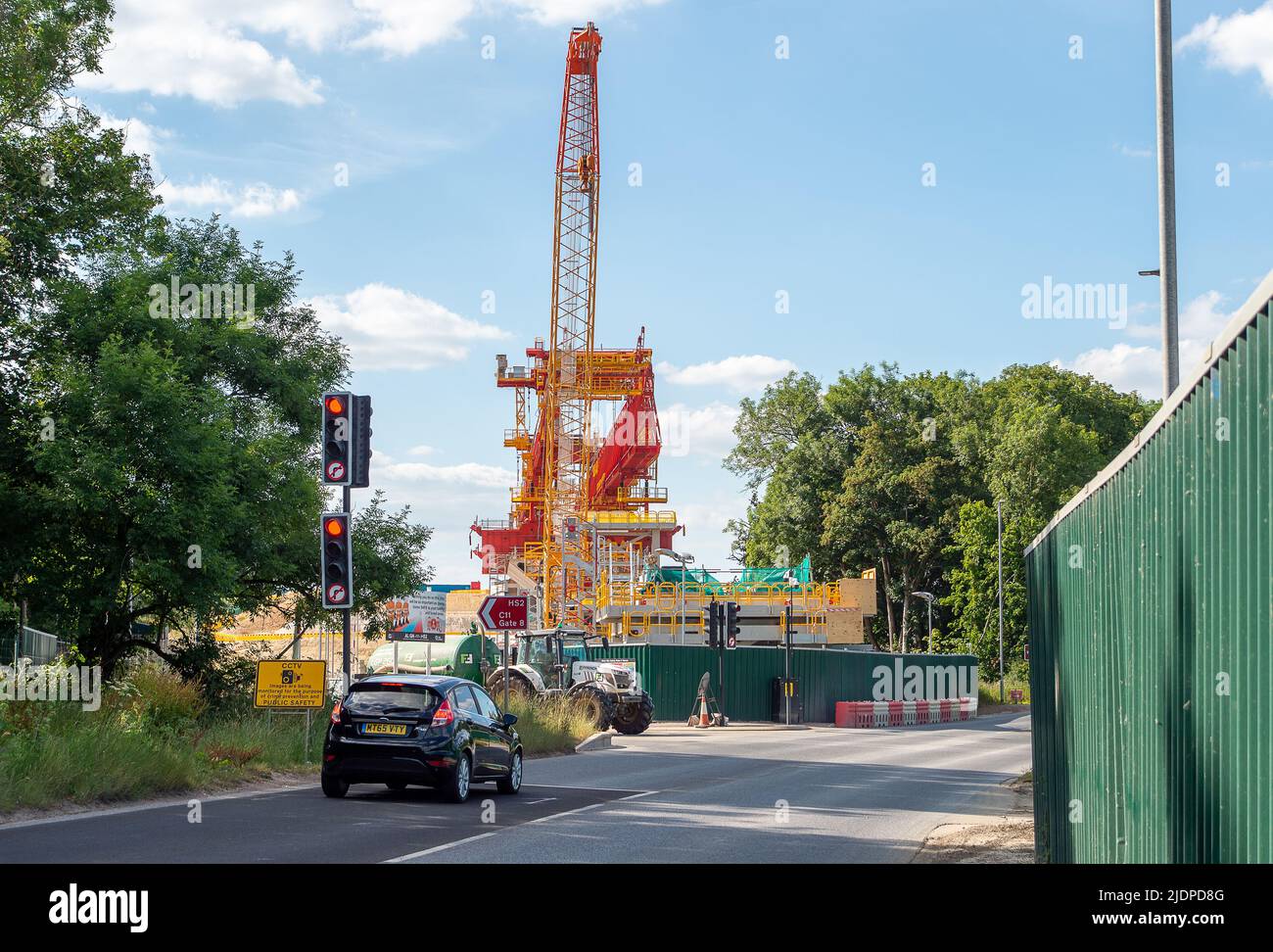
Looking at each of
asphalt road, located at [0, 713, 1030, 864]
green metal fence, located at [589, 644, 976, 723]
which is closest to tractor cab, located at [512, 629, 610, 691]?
green metal fence, located at [589, 644, 976, 723]

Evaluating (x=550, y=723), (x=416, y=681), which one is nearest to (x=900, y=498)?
(x=550, y=723)

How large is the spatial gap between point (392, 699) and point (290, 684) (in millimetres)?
4439

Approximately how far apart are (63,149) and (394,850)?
21070 millimetres

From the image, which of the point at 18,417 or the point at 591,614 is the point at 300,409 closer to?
the point at 18,417

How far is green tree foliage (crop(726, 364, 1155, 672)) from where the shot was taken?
68.4 meters

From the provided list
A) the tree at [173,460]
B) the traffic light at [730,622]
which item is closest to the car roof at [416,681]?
the tree at [173,460]

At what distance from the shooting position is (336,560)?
19094 millimetres

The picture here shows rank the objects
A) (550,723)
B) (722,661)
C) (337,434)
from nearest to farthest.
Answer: (337,434) < (550,723) < (722,661)

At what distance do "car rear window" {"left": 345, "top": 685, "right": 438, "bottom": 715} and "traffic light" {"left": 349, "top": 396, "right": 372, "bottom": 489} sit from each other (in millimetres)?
3374

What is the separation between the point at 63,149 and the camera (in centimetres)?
2777
